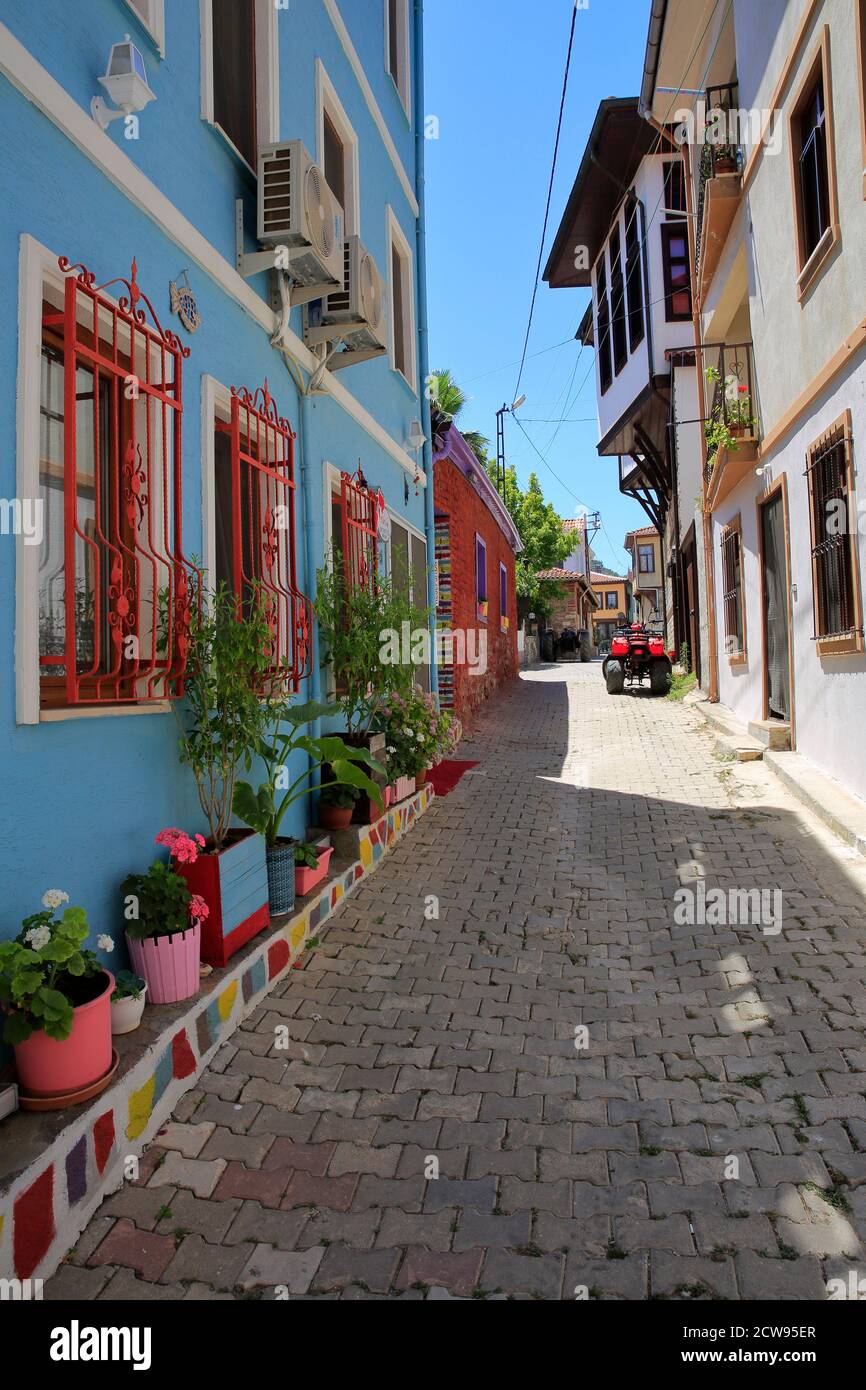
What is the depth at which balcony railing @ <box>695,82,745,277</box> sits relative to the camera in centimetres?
834

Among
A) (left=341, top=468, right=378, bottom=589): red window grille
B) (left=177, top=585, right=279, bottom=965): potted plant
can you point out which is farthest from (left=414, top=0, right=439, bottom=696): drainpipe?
(left=177, top=585, right=279, bottom=965): potted plant

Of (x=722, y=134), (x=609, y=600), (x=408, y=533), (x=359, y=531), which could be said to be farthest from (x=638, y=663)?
(x=609, y=600)

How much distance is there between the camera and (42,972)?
2.04 metres

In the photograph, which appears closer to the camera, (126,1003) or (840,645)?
(126,1003)

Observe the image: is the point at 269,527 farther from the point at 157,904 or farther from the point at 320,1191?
the point at 320,1191

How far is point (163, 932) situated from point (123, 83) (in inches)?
112

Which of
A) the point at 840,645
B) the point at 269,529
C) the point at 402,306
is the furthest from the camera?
the point at 402,306

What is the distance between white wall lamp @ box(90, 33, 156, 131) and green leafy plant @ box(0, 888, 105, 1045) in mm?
2576

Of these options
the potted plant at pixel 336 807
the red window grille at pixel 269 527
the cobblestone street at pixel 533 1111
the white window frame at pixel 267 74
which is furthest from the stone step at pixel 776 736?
the white window frame at pixel 267 74

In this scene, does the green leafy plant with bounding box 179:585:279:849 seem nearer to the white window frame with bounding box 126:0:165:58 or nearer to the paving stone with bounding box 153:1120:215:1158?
the paving stone with bounding box 153:1120:215:1158
